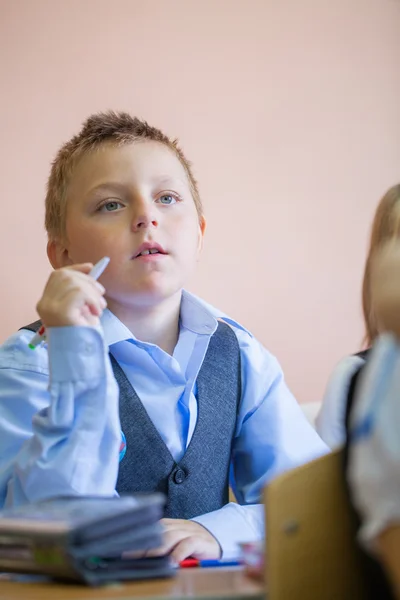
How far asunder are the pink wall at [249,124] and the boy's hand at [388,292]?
4.60 ft

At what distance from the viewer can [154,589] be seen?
0.58 meters

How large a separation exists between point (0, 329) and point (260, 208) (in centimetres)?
78

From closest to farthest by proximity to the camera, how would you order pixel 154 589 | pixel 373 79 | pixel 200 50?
1. pixel 154 589
2. pixel 200 50
3. pixel 373 79

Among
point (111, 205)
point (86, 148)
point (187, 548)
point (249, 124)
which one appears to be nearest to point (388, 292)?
point (187, 548)

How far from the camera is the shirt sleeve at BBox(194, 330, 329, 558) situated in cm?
121

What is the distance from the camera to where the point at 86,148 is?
4.35 feet

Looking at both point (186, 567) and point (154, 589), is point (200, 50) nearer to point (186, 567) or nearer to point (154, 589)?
point (186, 567)

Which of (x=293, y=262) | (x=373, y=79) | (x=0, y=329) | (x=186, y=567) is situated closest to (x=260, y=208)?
(x=293, y=262)

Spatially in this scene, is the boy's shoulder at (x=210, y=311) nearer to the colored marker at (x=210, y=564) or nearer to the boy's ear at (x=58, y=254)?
the boy's ear at (x=58, y=254)

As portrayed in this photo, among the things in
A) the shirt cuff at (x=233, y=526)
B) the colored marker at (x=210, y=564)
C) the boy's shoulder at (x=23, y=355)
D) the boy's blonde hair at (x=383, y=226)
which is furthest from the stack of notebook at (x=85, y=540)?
the boy's blonde hair at (x=383, y=226)

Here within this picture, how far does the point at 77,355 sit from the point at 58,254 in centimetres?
47

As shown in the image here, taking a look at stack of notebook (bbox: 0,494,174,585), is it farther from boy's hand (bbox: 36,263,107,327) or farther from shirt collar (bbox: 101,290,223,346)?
shirt collar (bbox: 101,290,223,346)

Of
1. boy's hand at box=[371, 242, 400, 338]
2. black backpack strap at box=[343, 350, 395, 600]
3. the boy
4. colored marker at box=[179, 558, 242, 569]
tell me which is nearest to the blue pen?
colored marker at box=[179, 558, 242, 569]

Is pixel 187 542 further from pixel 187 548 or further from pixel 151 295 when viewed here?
pixel 151 295
